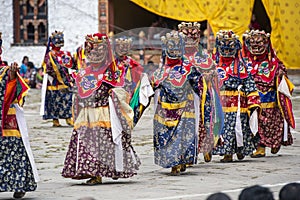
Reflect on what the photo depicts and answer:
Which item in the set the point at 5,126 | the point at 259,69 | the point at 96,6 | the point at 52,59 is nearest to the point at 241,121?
the point at 259,69

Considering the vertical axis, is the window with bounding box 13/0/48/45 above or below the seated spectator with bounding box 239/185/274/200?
above

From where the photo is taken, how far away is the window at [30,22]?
2450cm

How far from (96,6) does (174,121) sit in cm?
1417

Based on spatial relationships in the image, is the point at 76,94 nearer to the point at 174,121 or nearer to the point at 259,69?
the point at 174,121

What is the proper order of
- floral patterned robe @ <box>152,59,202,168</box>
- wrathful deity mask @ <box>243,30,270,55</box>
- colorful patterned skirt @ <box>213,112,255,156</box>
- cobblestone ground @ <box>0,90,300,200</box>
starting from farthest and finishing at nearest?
wrathful deity mask @ <box>243,30,270,55</box> < colorful patterned skirt @ <box>213,112,255,156</box> < floral patterned robe @ <box>152,59,202,168</box> < cobblestone ground @ <box>0,90,300,200</box>

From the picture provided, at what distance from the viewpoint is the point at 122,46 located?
9.80m

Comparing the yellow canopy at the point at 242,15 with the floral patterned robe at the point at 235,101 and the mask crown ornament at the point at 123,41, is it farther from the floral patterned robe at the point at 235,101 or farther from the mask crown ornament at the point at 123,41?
the mask crown ornament at the point at 123,41

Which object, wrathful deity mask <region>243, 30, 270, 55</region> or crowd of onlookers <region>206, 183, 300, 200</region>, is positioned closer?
crowd of onlookers <region>206, 183, 300, 200</region>

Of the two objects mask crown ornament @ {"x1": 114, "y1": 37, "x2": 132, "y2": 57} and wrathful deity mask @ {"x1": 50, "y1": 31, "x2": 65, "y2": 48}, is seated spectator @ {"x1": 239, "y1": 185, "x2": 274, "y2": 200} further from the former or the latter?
wrathful deity mask @ {"x1": 50, "y1": 31, "x2": 65, "y2": 48}

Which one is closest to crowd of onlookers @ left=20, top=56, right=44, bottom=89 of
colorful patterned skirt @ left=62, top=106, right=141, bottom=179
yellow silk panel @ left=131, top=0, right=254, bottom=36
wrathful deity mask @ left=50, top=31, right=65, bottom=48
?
yellow silk panel @ left=131, top=0, right=254, bottom=36

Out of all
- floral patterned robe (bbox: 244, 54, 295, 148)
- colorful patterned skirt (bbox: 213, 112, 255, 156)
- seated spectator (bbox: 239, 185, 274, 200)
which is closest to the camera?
seated spectator (bbox: 239, 185, 274, 200)

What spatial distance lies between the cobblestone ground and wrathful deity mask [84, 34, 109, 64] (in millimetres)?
1216

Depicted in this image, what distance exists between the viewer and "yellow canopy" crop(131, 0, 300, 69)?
2052 cm

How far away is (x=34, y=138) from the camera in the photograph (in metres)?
14.3
